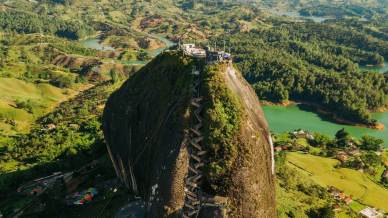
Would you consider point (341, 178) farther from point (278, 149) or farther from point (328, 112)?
point (328, 112)

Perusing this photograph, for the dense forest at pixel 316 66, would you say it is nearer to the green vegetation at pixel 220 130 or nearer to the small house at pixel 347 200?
the small house at pixel 347 200

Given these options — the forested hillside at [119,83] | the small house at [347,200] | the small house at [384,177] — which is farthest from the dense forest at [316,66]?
the small house at [347,200]

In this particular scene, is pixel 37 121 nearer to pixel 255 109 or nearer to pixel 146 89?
pixel 146 89

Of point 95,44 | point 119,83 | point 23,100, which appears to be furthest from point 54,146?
point 95,44

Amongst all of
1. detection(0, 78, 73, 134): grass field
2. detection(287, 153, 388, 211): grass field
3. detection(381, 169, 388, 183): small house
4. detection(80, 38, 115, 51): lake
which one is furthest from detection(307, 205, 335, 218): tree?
detection(80, 38, 115, 51): lake

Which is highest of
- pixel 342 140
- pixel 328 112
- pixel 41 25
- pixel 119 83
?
pixel 41 25
